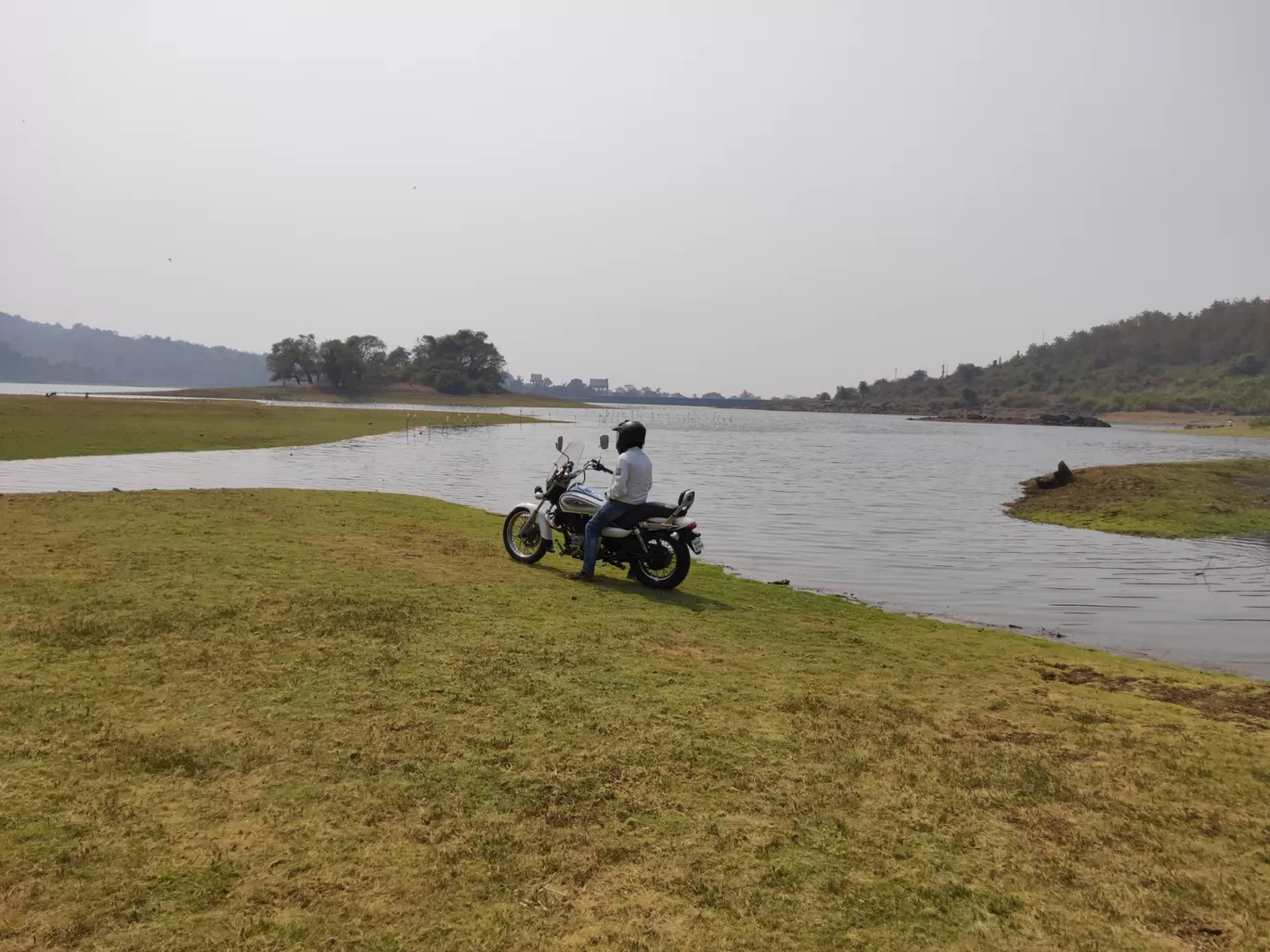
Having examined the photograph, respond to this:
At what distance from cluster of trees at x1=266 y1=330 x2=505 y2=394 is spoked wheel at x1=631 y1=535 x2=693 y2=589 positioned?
150m

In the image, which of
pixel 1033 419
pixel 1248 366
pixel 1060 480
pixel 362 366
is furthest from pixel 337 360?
pixel 1248 366

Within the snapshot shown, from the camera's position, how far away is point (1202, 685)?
7.65 meters

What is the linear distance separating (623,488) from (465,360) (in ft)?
574

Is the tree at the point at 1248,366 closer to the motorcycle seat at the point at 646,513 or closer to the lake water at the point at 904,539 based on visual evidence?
the lake water at the point at 904,539

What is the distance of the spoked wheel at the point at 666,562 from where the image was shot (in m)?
10.8

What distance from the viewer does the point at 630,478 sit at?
1044cm

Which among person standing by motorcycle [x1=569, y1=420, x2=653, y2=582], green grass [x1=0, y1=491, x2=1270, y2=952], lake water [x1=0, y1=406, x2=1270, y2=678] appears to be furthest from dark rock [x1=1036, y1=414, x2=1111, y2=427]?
green grass [x1=0, y1=491, x2=1270, y2=952]

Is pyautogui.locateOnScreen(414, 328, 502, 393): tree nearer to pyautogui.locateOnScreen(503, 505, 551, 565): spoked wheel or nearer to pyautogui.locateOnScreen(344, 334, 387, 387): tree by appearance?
pyautogui.locateOnScreen(344, 334, 387, 387): tree

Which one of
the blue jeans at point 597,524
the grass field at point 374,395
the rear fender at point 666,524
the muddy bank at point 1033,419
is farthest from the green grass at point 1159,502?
the grass field at point 374,395

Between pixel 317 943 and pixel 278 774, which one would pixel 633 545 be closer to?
pixel 278 774

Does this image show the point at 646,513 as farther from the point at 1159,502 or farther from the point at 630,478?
the point at 1159,502

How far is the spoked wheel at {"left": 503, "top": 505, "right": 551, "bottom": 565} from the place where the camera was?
1180cm

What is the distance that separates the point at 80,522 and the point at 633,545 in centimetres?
885

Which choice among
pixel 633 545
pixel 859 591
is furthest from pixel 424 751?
pixel 859 591
